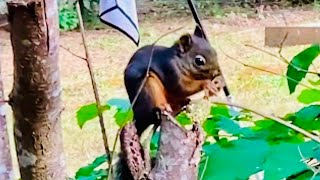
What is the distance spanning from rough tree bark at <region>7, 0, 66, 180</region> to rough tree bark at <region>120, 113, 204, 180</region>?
0.25 feet

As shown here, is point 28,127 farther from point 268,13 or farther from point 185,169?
point 268,13

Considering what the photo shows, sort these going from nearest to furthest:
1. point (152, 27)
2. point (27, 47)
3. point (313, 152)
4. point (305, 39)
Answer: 1. point (27, 47)
2. point (313, 152)
3. point (305, 39)
4. point (152, 27)

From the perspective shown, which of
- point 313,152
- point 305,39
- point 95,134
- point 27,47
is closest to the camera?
point 27,47

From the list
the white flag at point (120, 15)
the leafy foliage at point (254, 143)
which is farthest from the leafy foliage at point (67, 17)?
the white flag at point (120, 15)

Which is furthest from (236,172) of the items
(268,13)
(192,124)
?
(268,13)

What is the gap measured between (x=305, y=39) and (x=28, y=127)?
3.39 metres

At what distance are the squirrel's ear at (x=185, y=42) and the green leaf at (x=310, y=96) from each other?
0.15 meters

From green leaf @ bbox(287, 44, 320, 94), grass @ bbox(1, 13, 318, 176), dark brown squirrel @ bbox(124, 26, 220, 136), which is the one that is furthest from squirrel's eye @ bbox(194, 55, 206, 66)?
grass @ bbox(1, 13, 318, 176)

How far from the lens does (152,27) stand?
4.55 meters

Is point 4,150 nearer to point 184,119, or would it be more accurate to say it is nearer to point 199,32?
point 184,119

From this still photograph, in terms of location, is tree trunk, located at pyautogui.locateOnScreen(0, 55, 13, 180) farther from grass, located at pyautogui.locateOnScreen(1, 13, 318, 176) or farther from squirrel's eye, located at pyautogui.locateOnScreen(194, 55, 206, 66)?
grass, located at pyautogui.locateOnScreen(1, 13, 318, 176)

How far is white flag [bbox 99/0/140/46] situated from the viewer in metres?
0.70

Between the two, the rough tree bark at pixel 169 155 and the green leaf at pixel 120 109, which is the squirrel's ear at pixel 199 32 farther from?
the rough tree bark at pixel 169 155

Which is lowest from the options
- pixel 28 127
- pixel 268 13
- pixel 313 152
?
pixel 268 13
